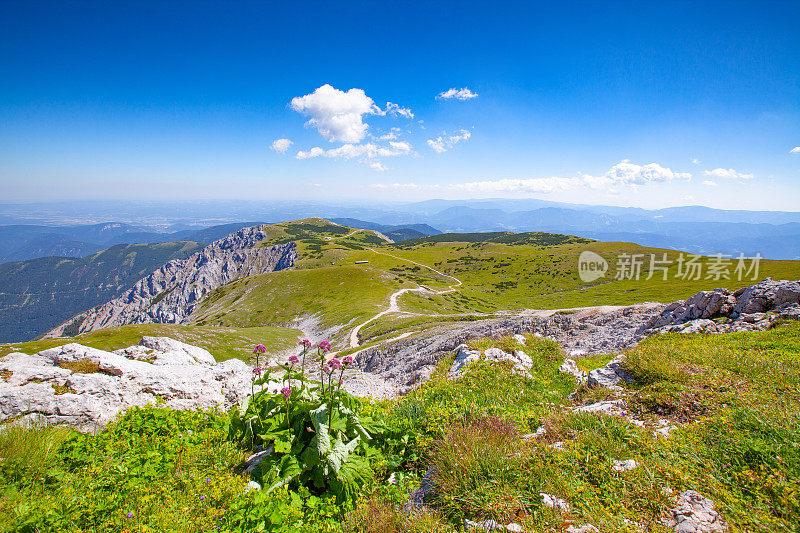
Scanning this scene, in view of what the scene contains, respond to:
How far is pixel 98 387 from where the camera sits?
10188 mm

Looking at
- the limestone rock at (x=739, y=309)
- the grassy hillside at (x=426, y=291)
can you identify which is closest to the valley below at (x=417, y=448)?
the limestone rock at (x=739, y=309)

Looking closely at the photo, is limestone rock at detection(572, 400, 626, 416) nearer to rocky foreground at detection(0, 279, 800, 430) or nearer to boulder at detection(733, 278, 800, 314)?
rocky foreground at detection(0, 279, 800, 430)

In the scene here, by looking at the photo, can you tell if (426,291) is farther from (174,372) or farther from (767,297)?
(174,372)

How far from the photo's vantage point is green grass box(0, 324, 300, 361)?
48.9 m

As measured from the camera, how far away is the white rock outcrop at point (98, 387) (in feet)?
29.0

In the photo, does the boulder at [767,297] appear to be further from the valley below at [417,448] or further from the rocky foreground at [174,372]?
the valley below at [417,448]

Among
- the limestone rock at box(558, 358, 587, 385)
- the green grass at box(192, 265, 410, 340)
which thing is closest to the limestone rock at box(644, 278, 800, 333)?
the limestone rock at box(558, 358, 587, 385)

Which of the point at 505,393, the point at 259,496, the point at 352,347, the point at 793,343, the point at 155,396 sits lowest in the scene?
the point at 352,347

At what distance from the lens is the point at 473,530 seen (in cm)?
442

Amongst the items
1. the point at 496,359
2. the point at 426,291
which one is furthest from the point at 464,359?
the point at 426,291

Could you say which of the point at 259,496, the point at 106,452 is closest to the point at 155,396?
the point at 106,452

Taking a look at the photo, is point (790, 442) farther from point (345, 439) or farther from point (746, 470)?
point (345, 439)

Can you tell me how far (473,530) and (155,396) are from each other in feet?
38.7

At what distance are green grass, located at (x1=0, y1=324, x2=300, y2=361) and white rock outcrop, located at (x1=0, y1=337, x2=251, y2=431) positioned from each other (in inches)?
1566
